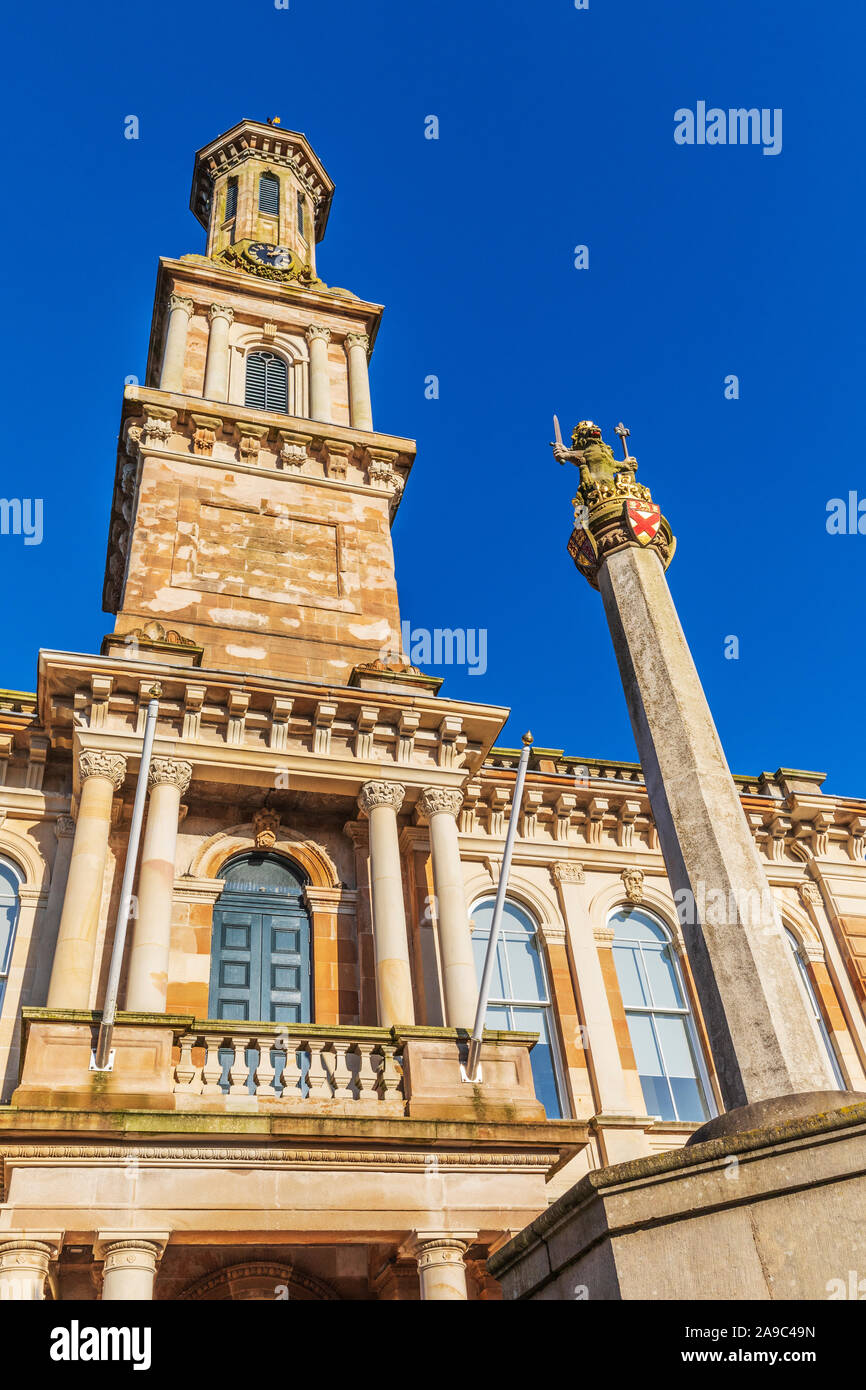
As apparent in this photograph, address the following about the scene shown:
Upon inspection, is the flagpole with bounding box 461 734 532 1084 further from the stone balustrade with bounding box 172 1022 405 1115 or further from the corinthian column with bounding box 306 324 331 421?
the corinthian column with bounding box 306 324 331 421

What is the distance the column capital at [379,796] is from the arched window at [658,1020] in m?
4.94

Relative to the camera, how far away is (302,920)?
51.4 ft

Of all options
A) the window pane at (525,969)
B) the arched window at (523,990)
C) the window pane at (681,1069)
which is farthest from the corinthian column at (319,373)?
the window pane at (681,1069)

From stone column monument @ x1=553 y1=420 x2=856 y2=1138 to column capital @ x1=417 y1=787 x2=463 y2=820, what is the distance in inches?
269

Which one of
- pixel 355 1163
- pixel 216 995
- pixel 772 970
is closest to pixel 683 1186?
pixel 772 970

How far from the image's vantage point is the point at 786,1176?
526cm

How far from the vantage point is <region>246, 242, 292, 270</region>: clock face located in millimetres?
27312

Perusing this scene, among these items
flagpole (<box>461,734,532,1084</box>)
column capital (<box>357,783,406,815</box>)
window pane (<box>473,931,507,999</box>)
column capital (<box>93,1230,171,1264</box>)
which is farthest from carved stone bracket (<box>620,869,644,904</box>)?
column capital (<box>93,1230,171,1264</box>)

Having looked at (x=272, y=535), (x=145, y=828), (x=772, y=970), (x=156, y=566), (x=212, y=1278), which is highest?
(x=272, y=535)

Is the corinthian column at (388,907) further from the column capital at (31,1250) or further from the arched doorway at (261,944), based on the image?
the column capital at (31,1250)

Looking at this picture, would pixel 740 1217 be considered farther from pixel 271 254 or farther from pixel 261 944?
pixel 271 254

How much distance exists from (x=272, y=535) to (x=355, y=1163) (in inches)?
462
